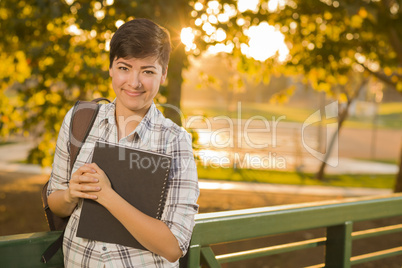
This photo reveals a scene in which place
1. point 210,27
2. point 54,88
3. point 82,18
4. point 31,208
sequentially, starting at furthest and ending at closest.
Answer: point 31,208
point 54,88
point 210,27
point 82,18

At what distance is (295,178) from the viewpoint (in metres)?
14.9

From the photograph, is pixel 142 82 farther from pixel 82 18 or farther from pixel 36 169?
pixel 36 169

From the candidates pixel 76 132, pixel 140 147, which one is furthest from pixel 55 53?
pixel 140 147

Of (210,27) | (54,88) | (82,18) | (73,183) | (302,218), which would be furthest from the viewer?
(54,88)

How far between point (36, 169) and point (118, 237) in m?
12.5

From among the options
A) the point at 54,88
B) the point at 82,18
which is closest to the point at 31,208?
the point at 54,88

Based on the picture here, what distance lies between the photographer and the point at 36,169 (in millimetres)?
13250

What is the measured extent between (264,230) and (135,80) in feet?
3.89

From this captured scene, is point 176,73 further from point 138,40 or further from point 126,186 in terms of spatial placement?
point 126,186

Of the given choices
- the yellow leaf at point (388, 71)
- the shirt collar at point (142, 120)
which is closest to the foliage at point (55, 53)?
the shirt collar at point (142, 120)

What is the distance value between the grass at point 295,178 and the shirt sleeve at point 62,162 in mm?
11166

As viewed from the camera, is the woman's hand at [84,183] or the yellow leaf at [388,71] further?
the yellow leaf at [388,71]

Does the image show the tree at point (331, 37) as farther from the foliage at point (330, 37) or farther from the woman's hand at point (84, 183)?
the woman's hand at point (84, 183)

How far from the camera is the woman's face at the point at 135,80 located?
1611mm
